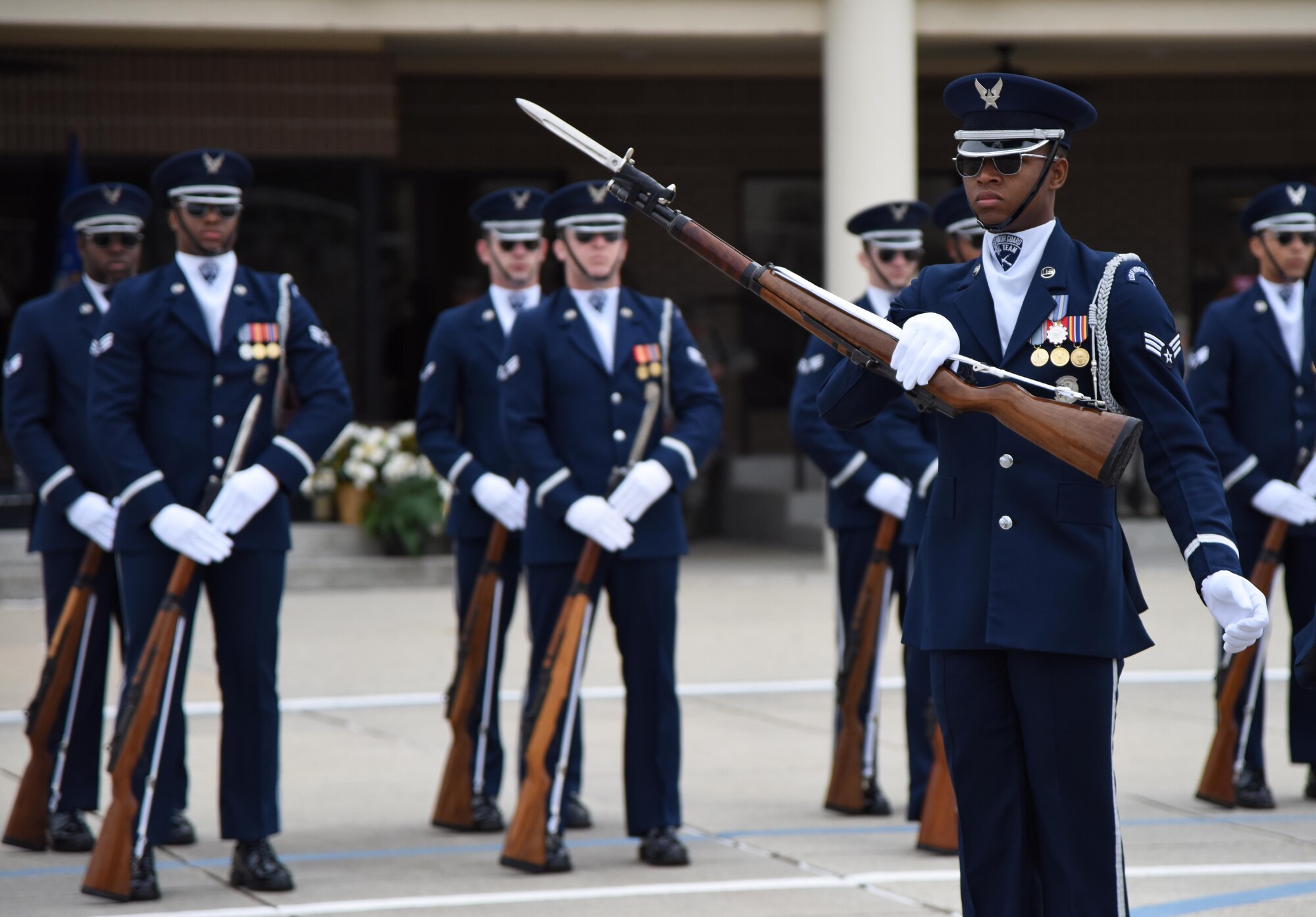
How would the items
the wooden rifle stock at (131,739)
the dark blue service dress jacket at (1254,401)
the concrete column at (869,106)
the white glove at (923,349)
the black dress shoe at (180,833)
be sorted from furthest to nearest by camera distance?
the concrete column at (869,106) → the dark blue service dress jacket at (1254,401) → the black dress shoe at (180,833) → the wooden rifle stock at (131,739) → the white glove at (923,349)

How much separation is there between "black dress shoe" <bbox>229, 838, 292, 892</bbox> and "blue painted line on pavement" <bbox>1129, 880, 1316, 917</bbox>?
239 cm

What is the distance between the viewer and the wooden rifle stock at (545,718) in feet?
18.3

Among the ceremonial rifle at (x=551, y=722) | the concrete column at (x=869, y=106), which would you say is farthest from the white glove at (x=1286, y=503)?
the concrete column at (x=869, y=106)

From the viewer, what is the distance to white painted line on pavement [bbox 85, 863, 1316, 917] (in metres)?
5.16

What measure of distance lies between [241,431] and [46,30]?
814 cm

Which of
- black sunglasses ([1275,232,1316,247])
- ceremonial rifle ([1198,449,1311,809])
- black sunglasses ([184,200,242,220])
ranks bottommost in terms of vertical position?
ceremonial rifle ([1198,449,1311,809])

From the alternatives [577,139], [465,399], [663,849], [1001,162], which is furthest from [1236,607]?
[465,399]

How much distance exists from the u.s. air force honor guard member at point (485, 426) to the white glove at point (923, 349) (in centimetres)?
290

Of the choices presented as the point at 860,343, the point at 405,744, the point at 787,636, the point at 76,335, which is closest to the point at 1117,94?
the point at 787,636

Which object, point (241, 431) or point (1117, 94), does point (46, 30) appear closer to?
point (241, 431)

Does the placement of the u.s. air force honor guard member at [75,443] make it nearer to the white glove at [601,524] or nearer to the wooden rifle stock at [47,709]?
the wooden rifle stock at [47,709]

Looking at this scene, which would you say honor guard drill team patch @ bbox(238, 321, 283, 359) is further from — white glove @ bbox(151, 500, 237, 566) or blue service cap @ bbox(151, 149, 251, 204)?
white glove @ bbox(151, 500, 237, 566)

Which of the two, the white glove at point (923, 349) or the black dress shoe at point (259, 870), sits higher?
the white glove at point (923, 349)

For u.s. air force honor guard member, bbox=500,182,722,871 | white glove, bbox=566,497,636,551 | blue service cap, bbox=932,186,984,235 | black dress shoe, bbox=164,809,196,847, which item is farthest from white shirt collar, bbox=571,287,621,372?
black dress shoe, bbox=164,809,196,847
